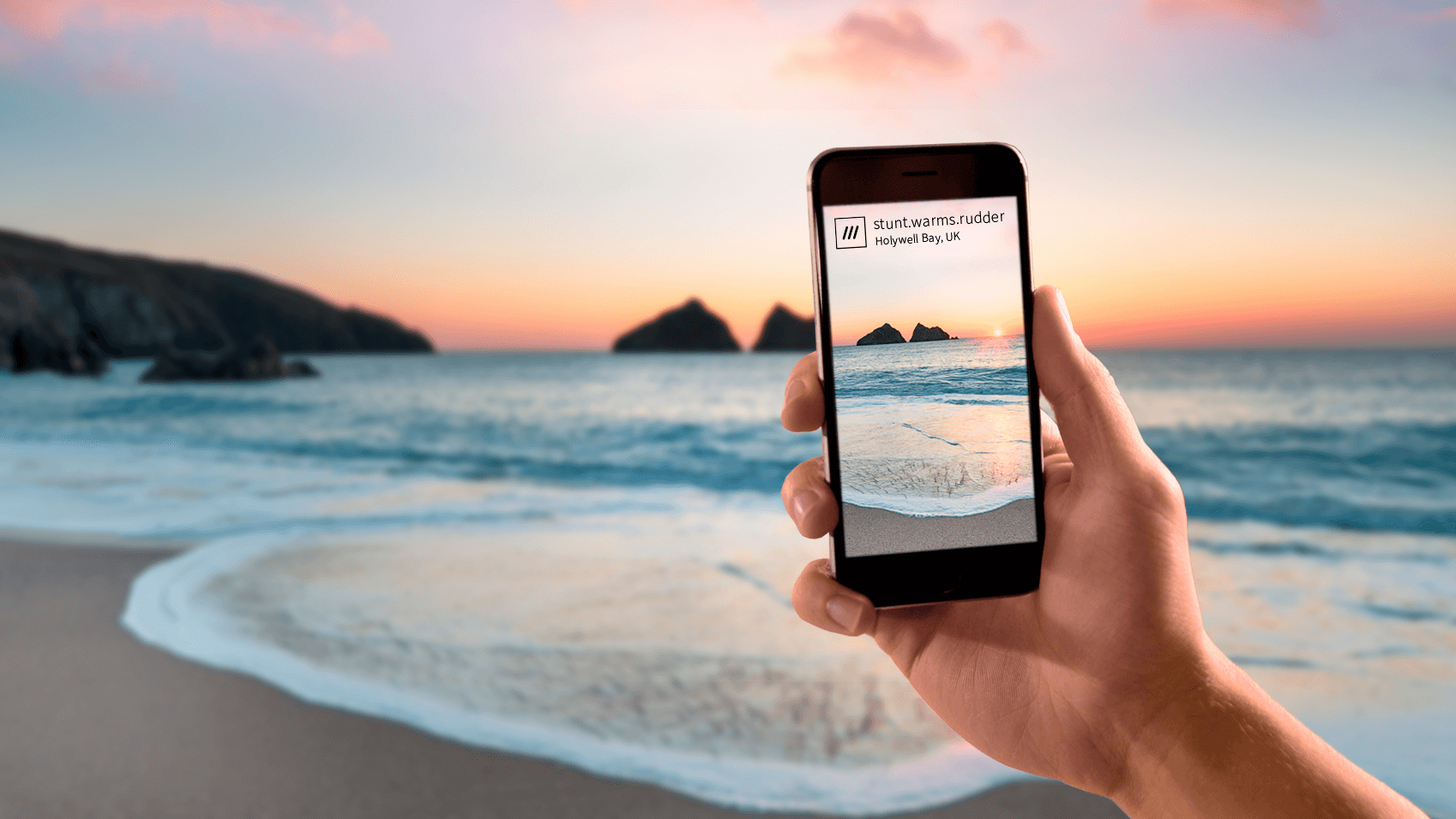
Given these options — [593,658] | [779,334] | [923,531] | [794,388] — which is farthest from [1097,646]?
[779,334]

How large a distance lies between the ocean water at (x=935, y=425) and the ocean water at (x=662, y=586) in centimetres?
A: 4

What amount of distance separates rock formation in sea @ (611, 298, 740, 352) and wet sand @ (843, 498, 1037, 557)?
48333 mm

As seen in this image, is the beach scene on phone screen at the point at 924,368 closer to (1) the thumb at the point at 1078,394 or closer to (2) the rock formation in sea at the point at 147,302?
(1) the thumb at the point at 1078,394

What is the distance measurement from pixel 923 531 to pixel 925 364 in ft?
1.03

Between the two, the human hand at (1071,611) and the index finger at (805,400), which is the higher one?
the index finger at (805,400)

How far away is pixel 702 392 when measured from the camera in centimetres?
2214

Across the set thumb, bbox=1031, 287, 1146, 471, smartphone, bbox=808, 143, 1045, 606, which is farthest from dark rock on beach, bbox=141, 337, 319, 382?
thumb, bbox=1031, 287, 1146, 471

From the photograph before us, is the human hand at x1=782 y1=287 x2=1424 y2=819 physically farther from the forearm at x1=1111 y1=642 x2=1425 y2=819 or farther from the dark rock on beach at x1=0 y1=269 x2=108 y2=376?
the dark rock on beach at x1=0 y1=269 x2=108 y2=376

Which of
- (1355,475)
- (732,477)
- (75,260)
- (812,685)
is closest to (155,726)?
(812,685)

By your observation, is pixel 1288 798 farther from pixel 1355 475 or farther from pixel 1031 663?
pixel 1355 475

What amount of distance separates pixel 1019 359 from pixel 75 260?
1900 inches

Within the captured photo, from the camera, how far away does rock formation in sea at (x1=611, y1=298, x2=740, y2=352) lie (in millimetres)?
50031

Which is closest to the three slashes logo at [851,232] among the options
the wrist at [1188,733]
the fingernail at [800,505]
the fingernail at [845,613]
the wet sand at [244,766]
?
the fingernail at [800,505]

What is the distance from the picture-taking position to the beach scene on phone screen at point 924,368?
137 cm
